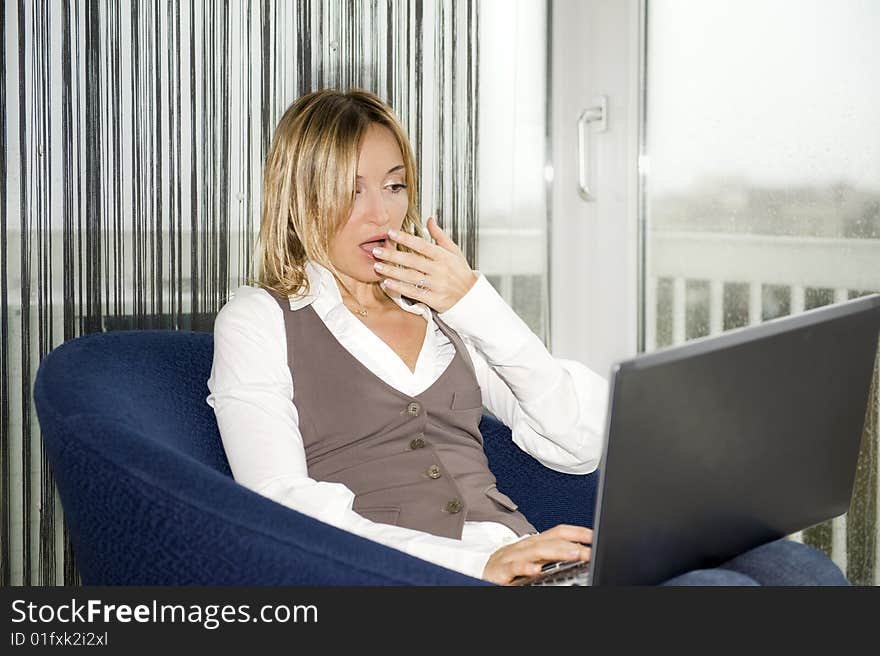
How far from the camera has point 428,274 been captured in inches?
55.3

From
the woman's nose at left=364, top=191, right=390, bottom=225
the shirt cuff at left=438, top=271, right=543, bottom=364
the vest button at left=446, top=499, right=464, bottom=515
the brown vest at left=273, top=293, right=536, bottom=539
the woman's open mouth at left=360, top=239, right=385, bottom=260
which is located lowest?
the vest button at left=446, top=499, right=464, bottom=515

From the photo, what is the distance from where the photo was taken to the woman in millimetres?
1358

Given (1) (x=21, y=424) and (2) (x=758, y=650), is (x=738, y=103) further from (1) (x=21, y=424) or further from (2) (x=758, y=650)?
(1) (x=21, y=424)

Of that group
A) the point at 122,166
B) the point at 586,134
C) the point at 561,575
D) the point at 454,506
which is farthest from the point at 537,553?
the point at 586,134

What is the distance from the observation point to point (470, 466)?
152 centimetres

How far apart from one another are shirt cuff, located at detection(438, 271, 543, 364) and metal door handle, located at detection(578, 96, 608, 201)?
1.11 metres

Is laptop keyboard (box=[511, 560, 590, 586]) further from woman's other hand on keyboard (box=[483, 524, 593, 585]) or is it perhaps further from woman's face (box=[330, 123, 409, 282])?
woman's face (box=[330, 123, 409, 282])

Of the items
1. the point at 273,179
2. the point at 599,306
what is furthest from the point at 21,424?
the point at 599,306

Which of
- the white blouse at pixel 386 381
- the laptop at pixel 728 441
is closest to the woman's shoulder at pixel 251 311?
the white blouse at pixel 386 381

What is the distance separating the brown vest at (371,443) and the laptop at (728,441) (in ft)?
1.64

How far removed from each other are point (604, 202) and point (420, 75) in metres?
0.58

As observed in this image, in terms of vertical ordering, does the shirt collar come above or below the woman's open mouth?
below

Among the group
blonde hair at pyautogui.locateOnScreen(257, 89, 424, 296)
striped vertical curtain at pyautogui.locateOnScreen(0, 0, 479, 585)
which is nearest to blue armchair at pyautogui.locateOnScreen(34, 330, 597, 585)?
blonde hair at pyautogui.locateOnScreen(257, 89, 424, 296)

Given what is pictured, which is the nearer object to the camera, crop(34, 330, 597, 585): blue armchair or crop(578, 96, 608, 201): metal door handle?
crop(34, 330, 597, 585): blue armchair
